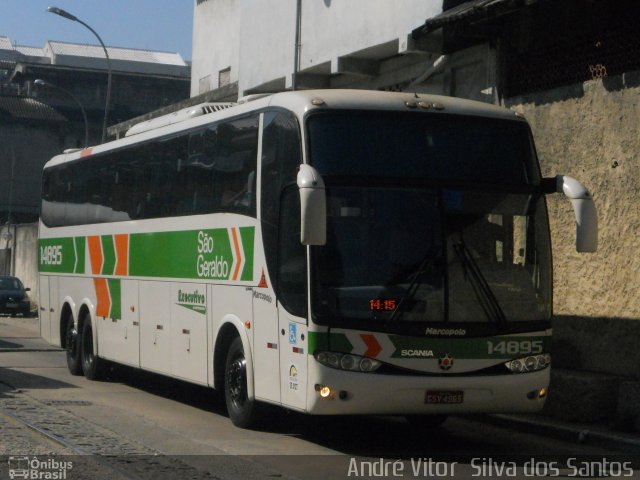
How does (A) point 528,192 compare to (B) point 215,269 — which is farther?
(B) point 215,269

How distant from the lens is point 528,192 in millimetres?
11219

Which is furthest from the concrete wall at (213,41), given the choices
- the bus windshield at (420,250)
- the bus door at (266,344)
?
the bus windshield at (420,250)

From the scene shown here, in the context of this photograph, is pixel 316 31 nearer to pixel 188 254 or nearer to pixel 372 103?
pixel 188 254

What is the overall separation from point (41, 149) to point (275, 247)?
63.0m

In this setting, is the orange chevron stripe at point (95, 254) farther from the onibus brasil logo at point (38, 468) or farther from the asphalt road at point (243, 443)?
the onibus brasil logo at point (38, 468)

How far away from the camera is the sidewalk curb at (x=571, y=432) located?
38.6 ft

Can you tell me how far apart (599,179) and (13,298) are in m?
30.9

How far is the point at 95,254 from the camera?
18.0 metres

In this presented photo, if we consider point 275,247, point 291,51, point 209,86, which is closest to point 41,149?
point 209,86

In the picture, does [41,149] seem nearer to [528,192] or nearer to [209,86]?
[209,86]

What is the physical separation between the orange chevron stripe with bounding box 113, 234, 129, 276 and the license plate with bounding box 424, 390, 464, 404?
6967 mm

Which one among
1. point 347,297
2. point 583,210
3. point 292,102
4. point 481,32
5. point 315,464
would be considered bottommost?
point 315,464

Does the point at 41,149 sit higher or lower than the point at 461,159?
higher

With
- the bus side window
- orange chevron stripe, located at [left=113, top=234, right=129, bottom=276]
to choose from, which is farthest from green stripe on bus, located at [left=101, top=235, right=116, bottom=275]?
the bus side window
